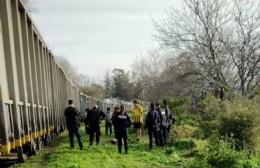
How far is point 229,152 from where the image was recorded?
44.0 ft

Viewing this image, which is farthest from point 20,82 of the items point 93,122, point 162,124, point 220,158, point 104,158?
point 162,124

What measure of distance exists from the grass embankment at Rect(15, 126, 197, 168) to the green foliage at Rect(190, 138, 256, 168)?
1.06 meters

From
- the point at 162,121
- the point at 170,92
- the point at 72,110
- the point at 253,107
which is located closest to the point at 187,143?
the point at 162,121

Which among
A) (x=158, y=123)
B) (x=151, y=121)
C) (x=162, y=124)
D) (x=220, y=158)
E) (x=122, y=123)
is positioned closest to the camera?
(x=220, y=158)

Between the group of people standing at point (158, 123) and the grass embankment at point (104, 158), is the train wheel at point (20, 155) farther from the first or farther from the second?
the group of people standing at point (158, 123)

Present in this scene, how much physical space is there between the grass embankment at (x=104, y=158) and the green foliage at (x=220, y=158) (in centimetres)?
106

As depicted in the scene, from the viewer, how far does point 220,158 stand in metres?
13.1

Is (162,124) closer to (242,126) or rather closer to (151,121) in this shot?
(151,121)

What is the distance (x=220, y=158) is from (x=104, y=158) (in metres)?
3.64

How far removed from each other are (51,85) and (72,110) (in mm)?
3004

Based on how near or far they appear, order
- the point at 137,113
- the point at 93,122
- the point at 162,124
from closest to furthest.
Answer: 1. the point at 93,122
2. the point at 162,124
3. the point at 137,113

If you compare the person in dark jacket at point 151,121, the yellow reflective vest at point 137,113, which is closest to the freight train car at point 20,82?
the person in dark jacket at point 151,121

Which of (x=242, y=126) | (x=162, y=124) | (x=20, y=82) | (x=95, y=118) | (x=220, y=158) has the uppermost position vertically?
(x=20, y=82)

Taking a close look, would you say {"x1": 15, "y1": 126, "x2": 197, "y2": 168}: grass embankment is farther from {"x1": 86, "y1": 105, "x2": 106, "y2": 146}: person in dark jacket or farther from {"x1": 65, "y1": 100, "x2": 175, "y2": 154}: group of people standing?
{"x1": 86, "y1": 105, "x2": 106, "y2": 146}: person in dark jacket
